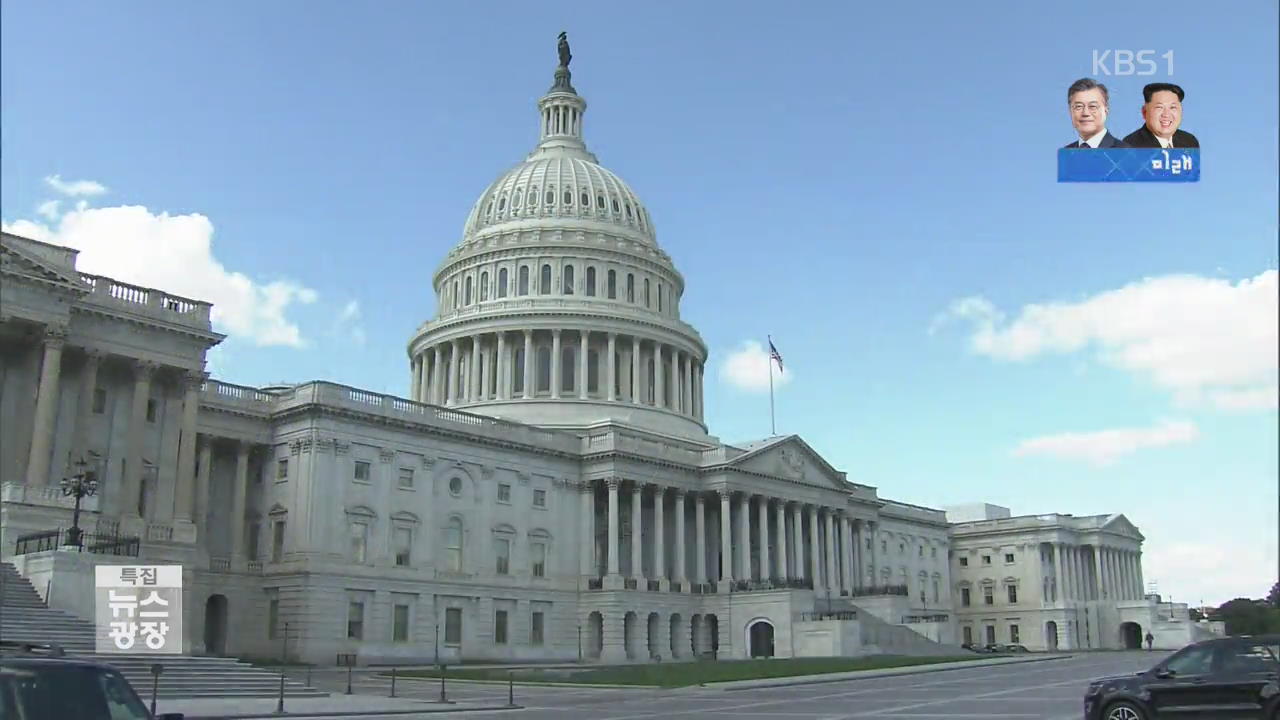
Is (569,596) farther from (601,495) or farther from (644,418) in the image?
(644,418)

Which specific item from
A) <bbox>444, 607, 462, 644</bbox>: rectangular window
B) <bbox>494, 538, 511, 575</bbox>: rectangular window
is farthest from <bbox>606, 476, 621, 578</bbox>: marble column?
<bbox>444, 607, 462, 644</bbox>: rectangular window

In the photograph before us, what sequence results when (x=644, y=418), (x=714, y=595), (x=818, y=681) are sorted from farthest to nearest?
(x=644, y=418) → (x=714, y=595) → (x=818, y=681)

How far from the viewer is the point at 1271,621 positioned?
8194cm

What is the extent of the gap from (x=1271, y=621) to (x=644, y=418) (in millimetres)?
47989

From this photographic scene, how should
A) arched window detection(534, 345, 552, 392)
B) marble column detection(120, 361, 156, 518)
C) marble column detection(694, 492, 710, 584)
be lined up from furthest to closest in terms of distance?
arched window detection(534, 345, 552, 392)
marble column detection(694, 492, 710, 584)
marble column detection(120, 361, 156, 518)

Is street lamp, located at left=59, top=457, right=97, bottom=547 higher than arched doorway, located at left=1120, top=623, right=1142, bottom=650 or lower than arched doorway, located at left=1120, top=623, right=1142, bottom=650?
higher

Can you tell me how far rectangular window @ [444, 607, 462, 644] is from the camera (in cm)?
7531

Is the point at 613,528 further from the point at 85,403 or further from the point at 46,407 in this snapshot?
the point at 46,407

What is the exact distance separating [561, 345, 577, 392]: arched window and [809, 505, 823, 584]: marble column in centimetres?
2243

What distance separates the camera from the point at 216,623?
68875 millimetres

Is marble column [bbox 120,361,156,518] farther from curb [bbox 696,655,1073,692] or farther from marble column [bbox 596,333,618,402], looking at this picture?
marble column [bbox 596,333,618,402]

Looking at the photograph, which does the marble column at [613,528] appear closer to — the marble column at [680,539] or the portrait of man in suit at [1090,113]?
the marble column at [680,539]

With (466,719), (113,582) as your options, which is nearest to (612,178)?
(113,582)

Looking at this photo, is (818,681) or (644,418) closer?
(818,681)
